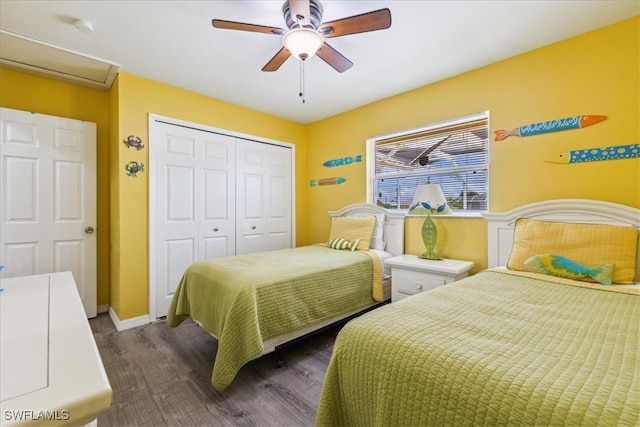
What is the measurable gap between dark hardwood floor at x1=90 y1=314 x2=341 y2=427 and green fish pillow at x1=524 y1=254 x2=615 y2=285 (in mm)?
1593

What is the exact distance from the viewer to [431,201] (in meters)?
2.54

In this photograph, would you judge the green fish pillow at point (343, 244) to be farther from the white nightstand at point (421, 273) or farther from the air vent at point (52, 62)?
the air vent at point (52, 62)

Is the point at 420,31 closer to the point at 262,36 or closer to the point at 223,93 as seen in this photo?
the point at 262,36

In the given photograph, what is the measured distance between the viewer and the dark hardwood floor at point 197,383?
1.55 m

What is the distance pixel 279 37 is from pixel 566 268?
2507 millimetres

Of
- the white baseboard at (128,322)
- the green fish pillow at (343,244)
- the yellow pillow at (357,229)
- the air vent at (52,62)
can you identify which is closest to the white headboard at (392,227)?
the yellow pillow at (357,229)

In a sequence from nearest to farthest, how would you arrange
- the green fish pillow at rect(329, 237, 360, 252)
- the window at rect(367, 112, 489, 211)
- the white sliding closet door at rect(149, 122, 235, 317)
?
the window at rect(367, 112, 489, 211), the white sliding closet door at rect(149, 122, 235, 317), the green fish pillow at rect(329, 237, 360, 252)

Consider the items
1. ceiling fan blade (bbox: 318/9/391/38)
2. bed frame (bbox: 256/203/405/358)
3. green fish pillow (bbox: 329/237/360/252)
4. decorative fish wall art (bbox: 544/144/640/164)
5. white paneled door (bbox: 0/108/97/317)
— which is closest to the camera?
ceiling fan blade (bbox: 318/9/391/38)

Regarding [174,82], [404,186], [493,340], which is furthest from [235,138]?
[493,340]

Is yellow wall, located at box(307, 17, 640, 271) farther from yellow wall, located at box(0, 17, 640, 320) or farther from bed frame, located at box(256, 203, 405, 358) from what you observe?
bed frame, located at box(256, 203, 405, 358)

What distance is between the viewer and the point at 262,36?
209cm

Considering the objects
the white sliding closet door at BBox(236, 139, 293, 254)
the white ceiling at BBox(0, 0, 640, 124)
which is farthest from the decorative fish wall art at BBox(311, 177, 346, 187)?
the white ceiling at BBox(0, 0, 640, 124)

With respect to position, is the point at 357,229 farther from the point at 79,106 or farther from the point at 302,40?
the point at 79,106

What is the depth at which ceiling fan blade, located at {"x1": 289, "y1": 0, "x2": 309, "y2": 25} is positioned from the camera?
1.49 meters
